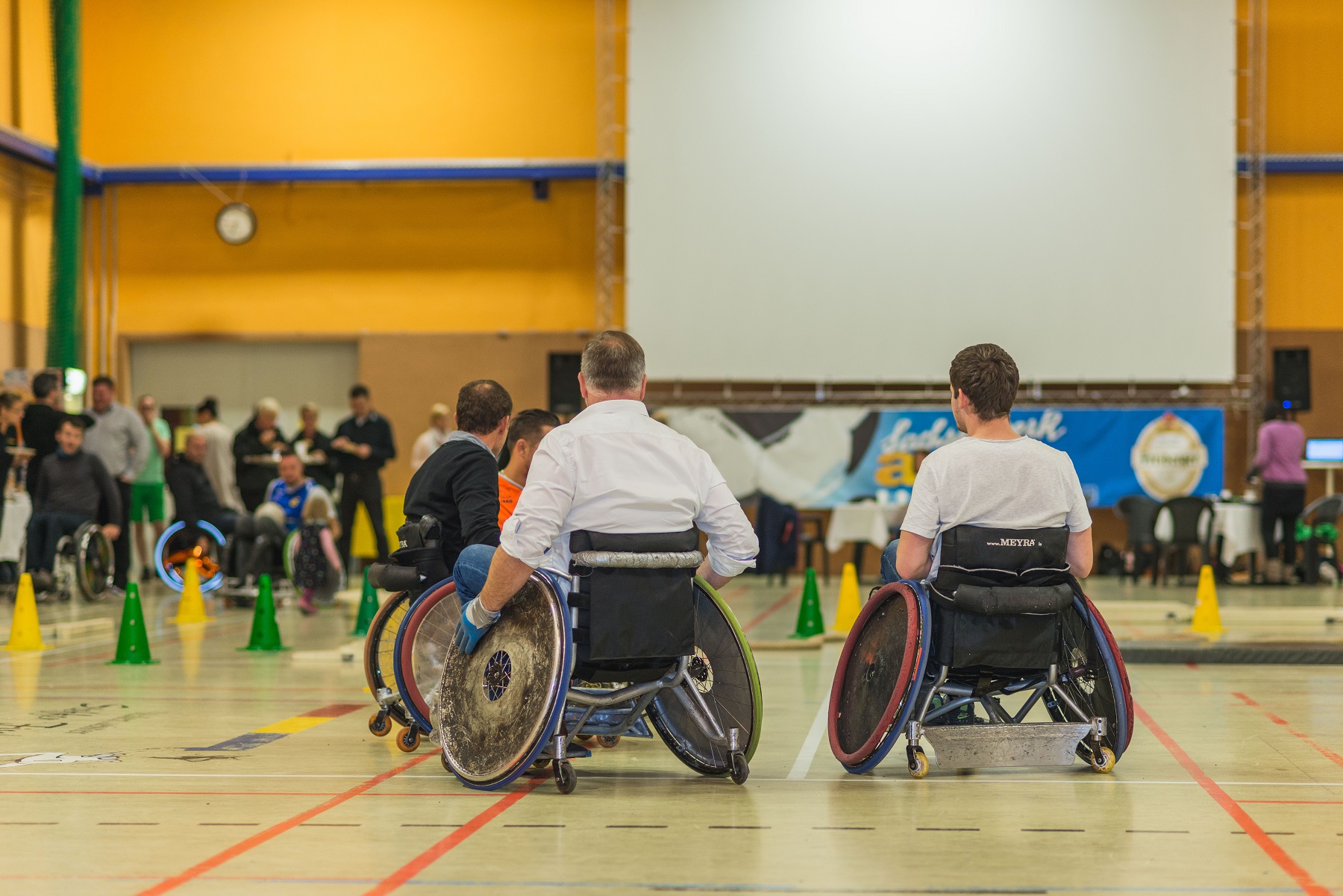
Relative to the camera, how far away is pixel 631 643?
392cm

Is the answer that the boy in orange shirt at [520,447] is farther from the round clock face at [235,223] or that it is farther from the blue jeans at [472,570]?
the round clock face at [235,223]

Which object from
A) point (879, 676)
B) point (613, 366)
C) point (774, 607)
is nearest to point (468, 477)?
point (613, 366)

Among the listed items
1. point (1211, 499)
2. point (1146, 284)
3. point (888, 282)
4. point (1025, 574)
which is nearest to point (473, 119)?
point (888, 282)

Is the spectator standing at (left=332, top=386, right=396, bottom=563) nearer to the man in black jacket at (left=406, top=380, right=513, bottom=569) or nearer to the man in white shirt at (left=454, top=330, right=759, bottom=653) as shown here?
the man in black jacket at (left=406, top=380, right=513, bottom=569)

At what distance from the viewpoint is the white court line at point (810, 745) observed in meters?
4.41

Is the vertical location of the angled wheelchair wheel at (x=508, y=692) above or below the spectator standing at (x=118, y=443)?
below

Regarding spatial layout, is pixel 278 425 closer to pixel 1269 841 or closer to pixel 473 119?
pixel 473 119

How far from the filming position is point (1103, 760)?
14.3 ft

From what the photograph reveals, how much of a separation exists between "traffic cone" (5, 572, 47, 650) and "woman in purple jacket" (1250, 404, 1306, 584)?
10.4 metres

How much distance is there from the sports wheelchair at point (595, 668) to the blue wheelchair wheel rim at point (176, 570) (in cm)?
758

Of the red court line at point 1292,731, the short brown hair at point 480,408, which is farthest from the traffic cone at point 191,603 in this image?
the red court line at point 1292,731

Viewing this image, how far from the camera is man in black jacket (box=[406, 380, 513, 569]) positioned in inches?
182

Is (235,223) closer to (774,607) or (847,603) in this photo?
(774,607)

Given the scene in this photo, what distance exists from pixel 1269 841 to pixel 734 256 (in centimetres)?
1198
